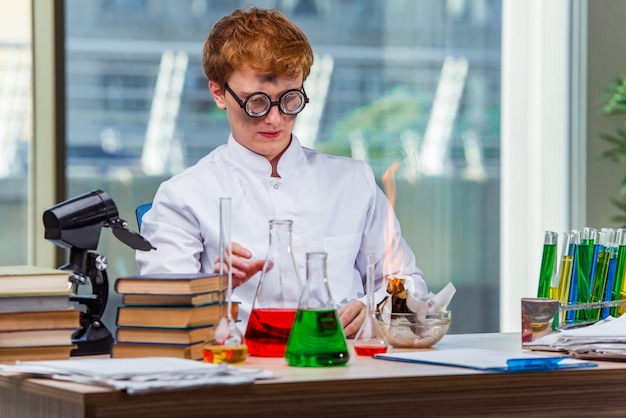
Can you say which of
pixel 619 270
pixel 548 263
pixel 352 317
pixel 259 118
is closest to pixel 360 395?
pixel 352 317

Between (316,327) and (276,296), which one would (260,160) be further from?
(316,327)

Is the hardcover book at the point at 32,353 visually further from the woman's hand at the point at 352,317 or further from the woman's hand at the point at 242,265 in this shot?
the woman's hand at the point at 352,317

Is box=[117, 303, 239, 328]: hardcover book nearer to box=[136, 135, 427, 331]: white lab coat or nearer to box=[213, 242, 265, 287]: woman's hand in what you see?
box=[213, 242, 265, 287]: woman's hand

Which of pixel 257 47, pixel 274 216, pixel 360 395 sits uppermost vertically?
pixel 257 47

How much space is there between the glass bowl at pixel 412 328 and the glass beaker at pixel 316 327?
258 millimetres

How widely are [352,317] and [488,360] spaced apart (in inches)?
15.4

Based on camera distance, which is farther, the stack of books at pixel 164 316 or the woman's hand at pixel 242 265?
the woman's hand at pixel 242 265

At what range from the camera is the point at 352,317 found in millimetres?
1872

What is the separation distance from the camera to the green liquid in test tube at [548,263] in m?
1.82

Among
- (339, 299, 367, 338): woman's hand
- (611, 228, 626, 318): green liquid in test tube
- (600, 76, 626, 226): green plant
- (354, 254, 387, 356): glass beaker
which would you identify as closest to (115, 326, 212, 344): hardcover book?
(354, 254, 387, 356): glass beaker

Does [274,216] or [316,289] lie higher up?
[274,216]

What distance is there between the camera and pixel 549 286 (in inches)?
73.3

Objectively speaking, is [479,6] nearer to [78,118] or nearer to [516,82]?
[516,82]

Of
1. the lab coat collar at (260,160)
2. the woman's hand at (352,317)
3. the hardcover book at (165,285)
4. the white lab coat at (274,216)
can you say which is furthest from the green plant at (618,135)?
the hardcover book at (165,285)
